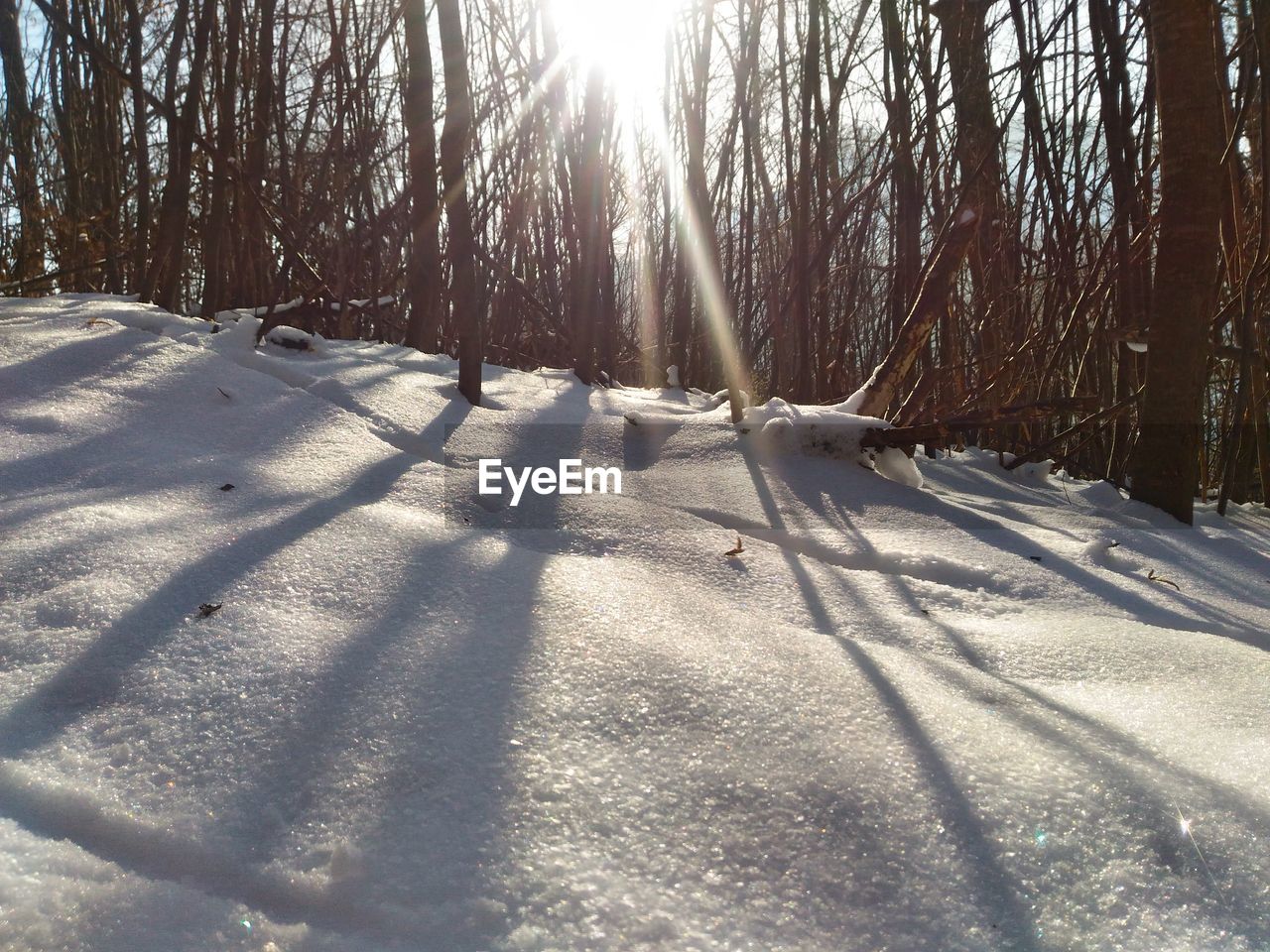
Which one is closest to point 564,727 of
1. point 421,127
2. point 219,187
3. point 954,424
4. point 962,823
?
point 962,823

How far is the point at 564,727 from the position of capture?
2.02ft

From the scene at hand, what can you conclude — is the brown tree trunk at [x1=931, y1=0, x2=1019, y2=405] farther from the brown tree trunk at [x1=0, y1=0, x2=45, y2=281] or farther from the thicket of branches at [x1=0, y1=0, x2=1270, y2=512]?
the brown tree trunk at [x1=0, y1=0, x2=45, y2=281]

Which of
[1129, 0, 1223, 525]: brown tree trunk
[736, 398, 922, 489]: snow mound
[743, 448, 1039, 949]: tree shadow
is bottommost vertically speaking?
[743, 448, 1039, 949]: tree shadow

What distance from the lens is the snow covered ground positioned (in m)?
0.47

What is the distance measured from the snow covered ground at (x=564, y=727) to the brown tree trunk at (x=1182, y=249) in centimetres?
62

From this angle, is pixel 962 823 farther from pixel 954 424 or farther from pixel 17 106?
pixel 17 106

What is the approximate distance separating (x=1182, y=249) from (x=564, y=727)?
1711 millimetres

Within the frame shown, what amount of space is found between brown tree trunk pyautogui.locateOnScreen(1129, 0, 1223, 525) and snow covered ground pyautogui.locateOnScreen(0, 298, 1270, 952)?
615 millimetres

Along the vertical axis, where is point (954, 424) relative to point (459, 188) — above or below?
below

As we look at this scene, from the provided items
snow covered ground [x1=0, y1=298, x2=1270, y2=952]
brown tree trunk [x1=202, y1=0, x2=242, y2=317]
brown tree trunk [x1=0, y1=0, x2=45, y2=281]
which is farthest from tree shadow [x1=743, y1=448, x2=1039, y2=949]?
brown tree trunk [x1=0, y1=0, x2=45, y2=281]

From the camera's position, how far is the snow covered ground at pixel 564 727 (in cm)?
47

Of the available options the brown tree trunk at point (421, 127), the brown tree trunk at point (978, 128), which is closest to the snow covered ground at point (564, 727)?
the brown tree trunk at point (421, 127)

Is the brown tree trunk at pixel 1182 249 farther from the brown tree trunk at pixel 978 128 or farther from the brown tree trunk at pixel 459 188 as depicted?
the brown tree trunk at pixel 459 188

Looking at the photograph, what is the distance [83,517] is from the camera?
34.2 inches
